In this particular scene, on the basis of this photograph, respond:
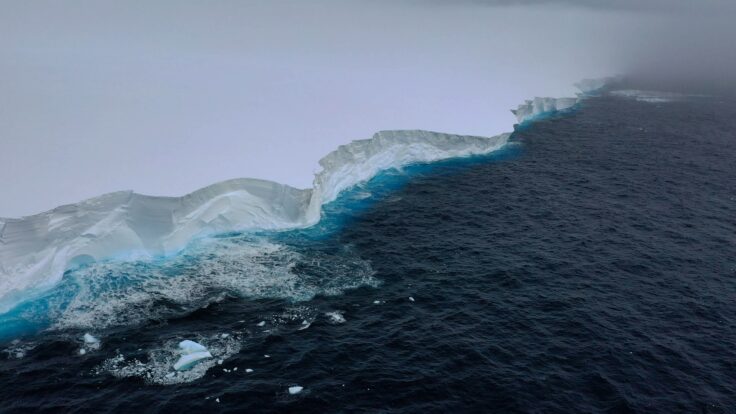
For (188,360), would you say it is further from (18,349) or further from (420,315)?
(420,315)

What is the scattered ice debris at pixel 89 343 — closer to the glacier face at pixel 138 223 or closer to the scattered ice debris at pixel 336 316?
the glacier face at pixel 138 223

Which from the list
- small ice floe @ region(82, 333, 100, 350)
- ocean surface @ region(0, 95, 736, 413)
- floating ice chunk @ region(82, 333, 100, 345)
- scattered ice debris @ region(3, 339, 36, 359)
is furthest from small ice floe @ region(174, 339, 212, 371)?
scattered ice debris @ region(3, 339, 36, 359)

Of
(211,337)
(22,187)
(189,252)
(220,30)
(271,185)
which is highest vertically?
(220,30)

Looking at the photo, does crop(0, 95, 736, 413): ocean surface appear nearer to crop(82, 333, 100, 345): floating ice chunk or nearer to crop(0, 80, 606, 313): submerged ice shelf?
crop(82, 333, 100, 345): floating ice chunk

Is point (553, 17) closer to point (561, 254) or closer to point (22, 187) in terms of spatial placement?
point (561, 254)

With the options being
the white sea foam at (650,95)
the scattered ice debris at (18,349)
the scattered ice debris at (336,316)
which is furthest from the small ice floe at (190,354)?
the white sea foam at (650,95)

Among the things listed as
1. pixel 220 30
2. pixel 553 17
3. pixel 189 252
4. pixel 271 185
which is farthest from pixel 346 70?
pixel 553 17
